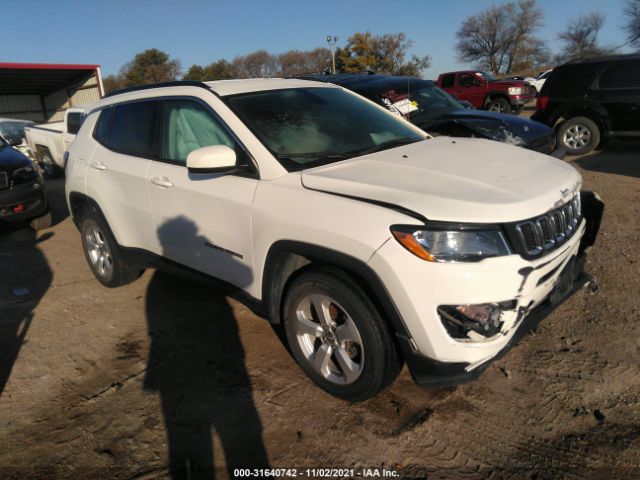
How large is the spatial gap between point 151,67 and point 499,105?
154 feet

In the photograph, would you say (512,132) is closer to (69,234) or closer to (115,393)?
(115,393)

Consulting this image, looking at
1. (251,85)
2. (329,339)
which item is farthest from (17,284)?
(329,339)

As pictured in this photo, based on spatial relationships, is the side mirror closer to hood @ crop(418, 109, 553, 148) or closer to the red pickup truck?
hood @ crop(418, 109, 553, 148)

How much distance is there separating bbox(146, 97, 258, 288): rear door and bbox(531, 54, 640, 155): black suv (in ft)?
27.5

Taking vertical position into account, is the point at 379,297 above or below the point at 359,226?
below

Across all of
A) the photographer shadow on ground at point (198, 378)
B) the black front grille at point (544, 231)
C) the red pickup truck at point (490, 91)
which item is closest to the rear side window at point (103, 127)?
the photographer shadow on ground at point (198, 378)

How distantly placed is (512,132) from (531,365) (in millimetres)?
3984

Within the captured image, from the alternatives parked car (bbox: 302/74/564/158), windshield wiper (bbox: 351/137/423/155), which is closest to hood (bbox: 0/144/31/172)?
parked car (bbox: 302/74/564/158)

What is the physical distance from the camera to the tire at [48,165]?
11648mm

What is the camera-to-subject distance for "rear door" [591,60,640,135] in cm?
880

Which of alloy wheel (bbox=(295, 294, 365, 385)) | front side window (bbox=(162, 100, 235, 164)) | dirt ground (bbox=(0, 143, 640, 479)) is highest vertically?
front side window (bbox=(162, 100, 235, 164))

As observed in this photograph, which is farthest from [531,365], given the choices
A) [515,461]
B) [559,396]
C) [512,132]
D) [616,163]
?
[616,163]

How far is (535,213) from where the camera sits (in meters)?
2.42

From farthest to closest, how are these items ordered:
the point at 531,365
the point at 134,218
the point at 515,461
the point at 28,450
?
the point at 134,218
the point at 531,365
the point at 28,450
the point at 515,461
